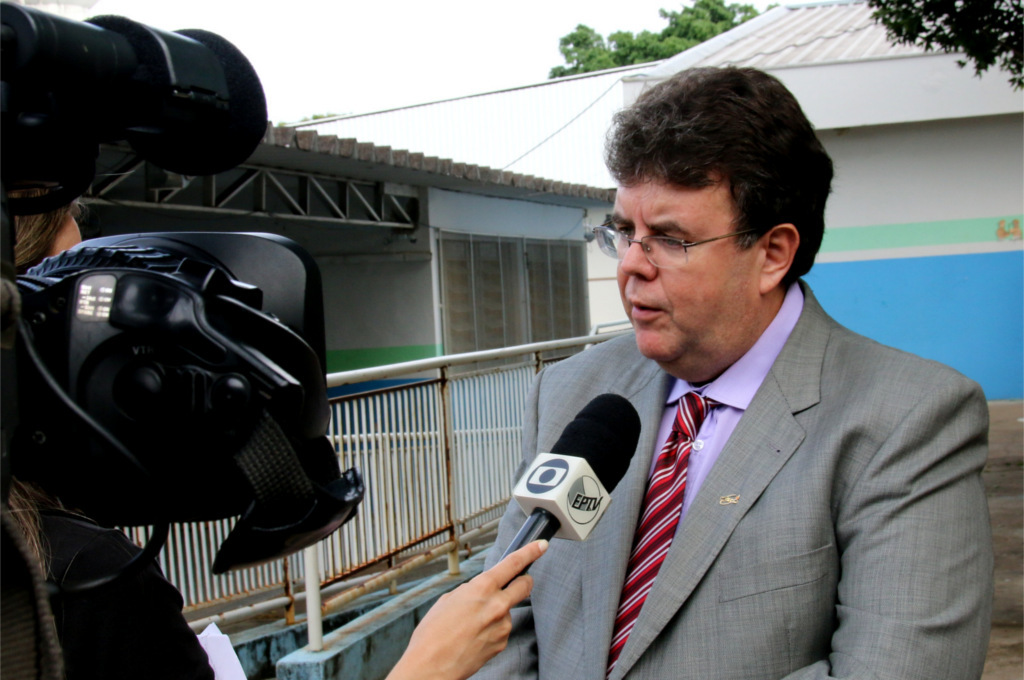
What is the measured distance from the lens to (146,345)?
3.04ft

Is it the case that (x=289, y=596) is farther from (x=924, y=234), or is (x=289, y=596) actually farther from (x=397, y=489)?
(x=924, y=234)

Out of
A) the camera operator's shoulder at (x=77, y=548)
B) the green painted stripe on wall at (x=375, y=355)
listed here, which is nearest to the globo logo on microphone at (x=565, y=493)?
the camera operator's shoulder at (x=77, y=548)

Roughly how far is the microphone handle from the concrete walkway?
3.52m

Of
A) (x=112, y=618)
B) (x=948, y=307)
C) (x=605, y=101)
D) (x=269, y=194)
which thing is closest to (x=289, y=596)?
(x=112, y=618)

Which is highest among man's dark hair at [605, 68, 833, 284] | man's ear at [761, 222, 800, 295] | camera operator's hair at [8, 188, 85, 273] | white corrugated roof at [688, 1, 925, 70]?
white corrugated roof at [688, 1, 925, 70]

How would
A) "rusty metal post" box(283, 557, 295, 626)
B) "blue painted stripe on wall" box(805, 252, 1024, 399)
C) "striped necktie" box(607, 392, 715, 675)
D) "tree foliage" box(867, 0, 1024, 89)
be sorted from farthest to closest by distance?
"blue painted stripe on wall" box(805, 252, 1024, 399)
"tree foliage" box(867, 0, 1024, 89)
"rusty metal post" box(283, 557, 295, 626)
"striped necktie" box(607, 392, 715, 675)

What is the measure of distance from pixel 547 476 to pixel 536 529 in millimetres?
100

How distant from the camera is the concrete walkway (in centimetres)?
437

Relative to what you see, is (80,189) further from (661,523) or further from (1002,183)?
(1002,183)

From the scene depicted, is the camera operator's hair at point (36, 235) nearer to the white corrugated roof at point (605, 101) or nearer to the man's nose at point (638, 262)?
the man's nose at point (638, 262)

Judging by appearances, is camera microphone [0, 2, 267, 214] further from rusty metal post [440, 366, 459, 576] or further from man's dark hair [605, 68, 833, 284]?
rusty metal post [440, 366, 459, 576]

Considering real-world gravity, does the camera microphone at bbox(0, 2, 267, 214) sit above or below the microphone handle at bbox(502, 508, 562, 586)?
above

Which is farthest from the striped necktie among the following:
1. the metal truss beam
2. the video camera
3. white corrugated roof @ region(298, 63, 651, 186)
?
white corrugated roof @ region(298, 63, 651, 186)

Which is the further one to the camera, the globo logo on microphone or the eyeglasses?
the eyeglasses
